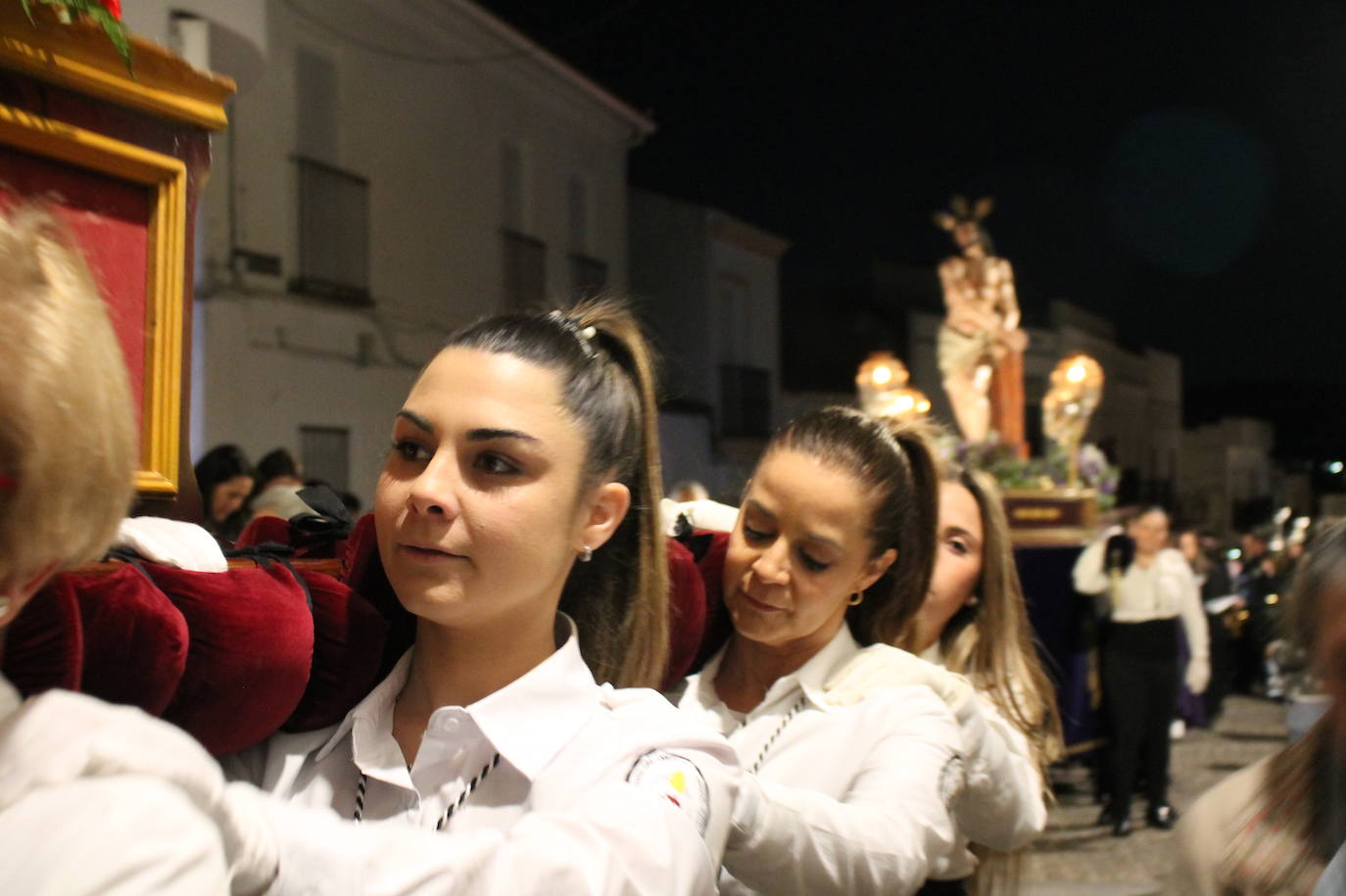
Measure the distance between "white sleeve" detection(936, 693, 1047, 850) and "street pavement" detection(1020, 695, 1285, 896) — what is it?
422 millimetres

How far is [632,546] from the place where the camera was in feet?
5.21

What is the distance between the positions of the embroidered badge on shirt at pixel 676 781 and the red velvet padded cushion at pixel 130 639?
1.47 feet

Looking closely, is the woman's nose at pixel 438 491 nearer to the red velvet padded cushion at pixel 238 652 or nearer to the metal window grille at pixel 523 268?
the red velvet padded cushion at pixel 238 652

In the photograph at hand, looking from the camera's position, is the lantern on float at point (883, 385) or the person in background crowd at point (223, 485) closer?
the person in background crowd at point (223, 485)

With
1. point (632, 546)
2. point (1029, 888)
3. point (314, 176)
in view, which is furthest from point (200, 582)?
point (314, 176)

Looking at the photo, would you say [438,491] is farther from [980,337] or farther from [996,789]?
[980,337]

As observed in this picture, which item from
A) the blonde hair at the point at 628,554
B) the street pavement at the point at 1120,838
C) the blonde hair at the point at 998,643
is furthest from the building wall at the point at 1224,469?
the blonde hair at the point at 628,554

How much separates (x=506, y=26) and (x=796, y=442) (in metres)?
9.87

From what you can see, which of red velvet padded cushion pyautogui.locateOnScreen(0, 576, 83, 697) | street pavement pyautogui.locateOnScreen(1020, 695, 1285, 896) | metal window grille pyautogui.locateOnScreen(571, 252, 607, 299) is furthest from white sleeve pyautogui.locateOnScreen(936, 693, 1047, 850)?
metal window grille pyautogui.locateOnScreen(571, 252, 607, 299)

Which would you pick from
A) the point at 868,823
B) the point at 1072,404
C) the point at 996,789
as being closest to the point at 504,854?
the point at 868,823

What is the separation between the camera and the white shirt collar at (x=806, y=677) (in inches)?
82.4

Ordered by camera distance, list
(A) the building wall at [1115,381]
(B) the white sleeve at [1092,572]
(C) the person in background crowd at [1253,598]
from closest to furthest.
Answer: (B) the white sleeve at [1092,572], (C) the person in background crowd at [1253,598], (A) the building wall at [1115,381]

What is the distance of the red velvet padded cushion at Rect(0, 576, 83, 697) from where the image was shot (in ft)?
3.15

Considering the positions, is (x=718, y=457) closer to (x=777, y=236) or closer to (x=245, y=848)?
(x=777, y=236)
